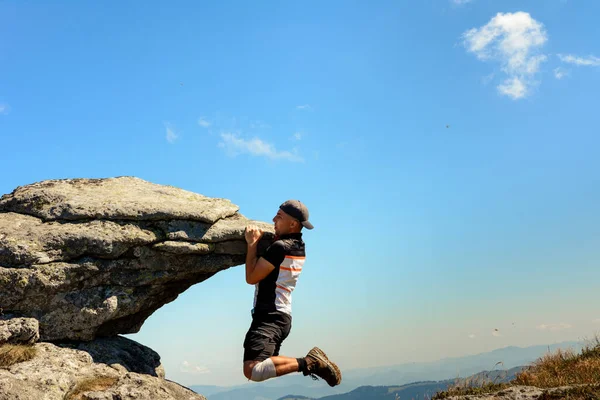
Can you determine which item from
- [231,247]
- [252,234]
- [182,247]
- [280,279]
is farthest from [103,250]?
[280,279]

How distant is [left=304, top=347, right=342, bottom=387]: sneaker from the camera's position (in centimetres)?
961

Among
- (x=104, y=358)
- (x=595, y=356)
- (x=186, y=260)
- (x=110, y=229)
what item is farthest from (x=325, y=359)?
(x=595, y=356)

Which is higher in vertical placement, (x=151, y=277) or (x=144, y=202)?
(x=144, y=202)

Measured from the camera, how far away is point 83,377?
8.96 metres

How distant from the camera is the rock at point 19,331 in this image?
30.1ft

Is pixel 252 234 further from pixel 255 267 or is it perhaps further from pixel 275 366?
pixel 275 366

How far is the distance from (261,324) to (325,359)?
1579 millimetres

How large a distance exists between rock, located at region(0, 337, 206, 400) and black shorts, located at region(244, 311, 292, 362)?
1632 mm

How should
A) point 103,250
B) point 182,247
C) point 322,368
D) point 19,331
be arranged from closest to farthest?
1. point 19,331
2. point 322,368
3. point 103,250
4. point 182,247

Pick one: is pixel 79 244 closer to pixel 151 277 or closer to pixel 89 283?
pixel 89 283

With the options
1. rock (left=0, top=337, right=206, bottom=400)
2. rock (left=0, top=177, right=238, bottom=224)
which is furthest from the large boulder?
rock (left=0, top=337, right=206, bottom=400)

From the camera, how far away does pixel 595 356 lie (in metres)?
14.8

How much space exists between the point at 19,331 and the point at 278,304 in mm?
5330

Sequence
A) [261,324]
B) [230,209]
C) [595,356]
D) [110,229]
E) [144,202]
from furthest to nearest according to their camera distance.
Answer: [595,356], [230,209], [144,202], [110,229], [261,324]
